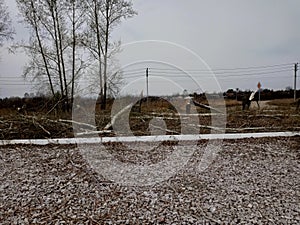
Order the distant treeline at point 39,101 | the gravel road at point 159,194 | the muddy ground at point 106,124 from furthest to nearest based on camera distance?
1. the distant treeline at point 39,101
2. the muddy ground at point 106,124
3. the gravel road at point 159,194

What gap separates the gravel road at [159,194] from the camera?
182cm

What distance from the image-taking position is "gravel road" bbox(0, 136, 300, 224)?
5.98 ft

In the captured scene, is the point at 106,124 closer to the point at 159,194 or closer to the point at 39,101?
the point at 39,101

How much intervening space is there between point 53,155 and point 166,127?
2.31 metres

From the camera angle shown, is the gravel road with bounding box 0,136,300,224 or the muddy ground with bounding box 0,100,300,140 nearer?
the gravel road with bounding box 0,136,300,224

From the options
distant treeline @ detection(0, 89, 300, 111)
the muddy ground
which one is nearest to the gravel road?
the muddy ground

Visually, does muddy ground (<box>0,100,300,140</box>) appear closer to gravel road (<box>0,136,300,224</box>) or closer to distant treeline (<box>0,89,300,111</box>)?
distant treeline (<box>0,89,300,111</box>)

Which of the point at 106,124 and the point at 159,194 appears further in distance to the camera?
the point at 106,124

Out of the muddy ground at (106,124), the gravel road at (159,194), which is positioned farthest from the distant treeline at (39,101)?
the gravel road at (159,194)

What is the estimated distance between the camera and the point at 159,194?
2.17m

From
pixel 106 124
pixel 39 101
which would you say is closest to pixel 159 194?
pixel 106 124

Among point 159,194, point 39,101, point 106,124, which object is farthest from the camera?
point 39,101

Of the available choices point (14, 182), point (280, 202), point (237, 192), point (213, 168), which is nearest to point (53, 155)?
point (14, 182)

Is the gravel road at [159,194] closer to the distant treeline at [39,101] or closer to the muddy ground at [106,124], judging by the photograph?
the muddy ground at [106,124]
